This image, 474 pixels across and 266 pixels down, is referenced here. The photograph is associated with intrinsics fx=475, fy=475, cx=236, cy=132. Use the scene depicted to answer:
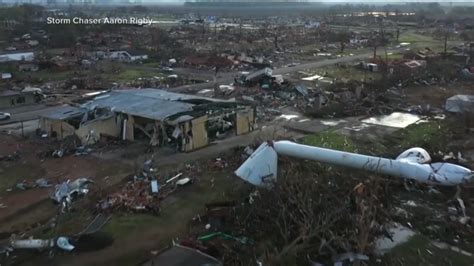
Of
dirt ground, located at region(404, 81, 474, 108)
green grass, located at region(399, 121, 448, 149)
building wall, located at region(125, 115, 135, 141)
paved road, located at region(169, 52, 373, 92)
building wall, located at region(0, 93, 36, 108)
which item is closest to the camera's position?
green grass, located at region(399, 121, 448, 149)

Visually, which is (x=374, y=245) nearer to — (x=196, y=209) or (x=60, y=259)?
(x=196, y=209)

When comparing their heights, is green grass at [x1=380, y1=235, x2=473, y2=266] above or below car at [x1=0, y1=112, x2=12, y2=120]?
below

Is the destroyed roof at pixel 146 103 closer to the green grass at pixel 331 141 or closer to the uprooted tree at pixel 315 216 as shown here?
the green grass at pixel 331 141

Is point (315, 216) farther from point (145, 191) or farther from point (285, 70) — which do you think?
point (285, 70)

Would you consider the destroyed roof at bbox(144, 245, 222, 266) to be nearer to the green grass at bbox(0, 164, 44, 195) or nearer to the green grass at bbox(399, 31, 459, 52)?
the green grass at bbox(0, 164, 44, 195)

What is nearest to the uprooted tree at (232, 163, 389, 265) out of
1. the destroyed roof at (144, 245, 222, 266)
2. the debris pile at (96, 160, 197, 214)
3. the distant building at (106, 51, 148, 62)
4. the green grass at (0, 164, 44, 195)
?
the destroyed roof at (144, 245, 222, 266)

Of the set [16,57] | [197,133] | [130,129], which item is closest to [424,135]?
[197,133]

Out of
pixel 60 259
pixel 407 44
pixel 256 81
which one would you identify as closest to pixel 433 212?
pixel 60 259

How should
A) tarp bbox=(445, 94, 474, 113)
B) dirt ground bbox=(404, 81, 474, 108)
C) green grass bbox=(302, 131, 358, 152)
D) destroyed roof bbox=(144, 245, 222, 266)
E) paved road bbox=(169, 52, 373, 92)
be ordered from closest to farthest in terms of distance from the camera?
destroyed roof bbox=(144, 245, 222, 266) → green grass bbox=(302, 131, 358, 152) → tarp bbox=(445, 94, 474, 113) → dirt ground bbox=(404, 81, 474, 108) → paved road bbox=(169, 52, 373, 92)
